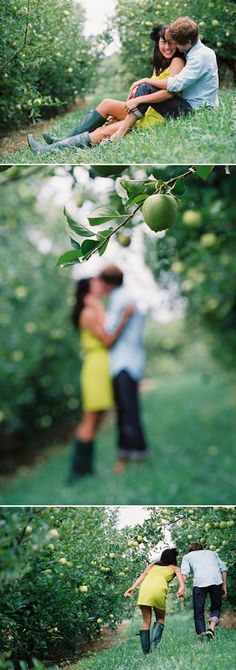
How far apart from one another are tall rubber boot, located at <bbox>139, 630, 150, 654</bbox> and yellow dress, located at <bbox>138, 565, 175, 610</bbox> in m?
0.07

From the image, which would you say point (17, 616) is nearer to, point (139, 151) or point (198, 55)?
point (139, 151)

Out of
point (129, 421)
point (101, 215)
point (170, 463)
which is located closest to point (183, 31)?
point (101, 215)

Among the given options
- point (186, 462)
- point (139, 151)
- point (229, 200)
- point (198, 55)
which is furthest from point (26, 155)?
point (186, 462)

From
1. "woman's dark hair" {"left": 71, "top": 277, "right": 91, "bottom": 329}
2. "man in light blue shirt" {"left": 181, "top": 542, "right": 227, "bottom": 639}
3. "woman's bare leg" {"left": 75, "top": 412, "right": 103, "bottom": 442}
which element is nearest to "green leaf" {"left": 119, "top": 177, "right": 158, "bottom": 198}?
"man in light blue shirt" {"left": 181, "top": 542, "right": 227, "bottom": 639}

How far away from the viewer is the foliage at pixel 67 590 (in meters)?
2.36

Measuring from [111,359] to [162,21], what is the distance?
6.86 ft

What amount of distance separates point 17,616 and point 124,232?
45.9 inches

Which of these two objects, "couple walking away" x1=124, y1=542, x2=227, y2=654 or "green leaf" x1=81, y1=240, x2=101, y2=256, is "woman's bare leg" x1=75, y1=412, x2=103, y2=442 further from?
"green leaf" x1=81, y1=240, x2=101, y2=256

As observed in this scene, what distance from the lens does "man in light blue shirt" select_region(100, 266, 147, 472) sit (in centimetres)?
445

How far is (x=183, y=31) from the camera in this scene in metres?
2.46

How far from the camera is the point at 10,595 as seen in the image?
234 cm

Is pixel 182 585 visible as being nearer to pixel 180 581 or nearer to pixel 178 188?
pixel 180 581

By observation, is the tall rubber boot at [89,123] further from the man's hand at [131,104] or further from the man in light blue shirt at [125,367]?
the man in light blue shirt at [125,367]

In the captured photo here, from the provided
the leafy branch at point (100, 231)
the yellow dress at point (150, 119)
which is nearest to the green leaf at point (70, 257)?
the leafy branch at point (100, 231)
